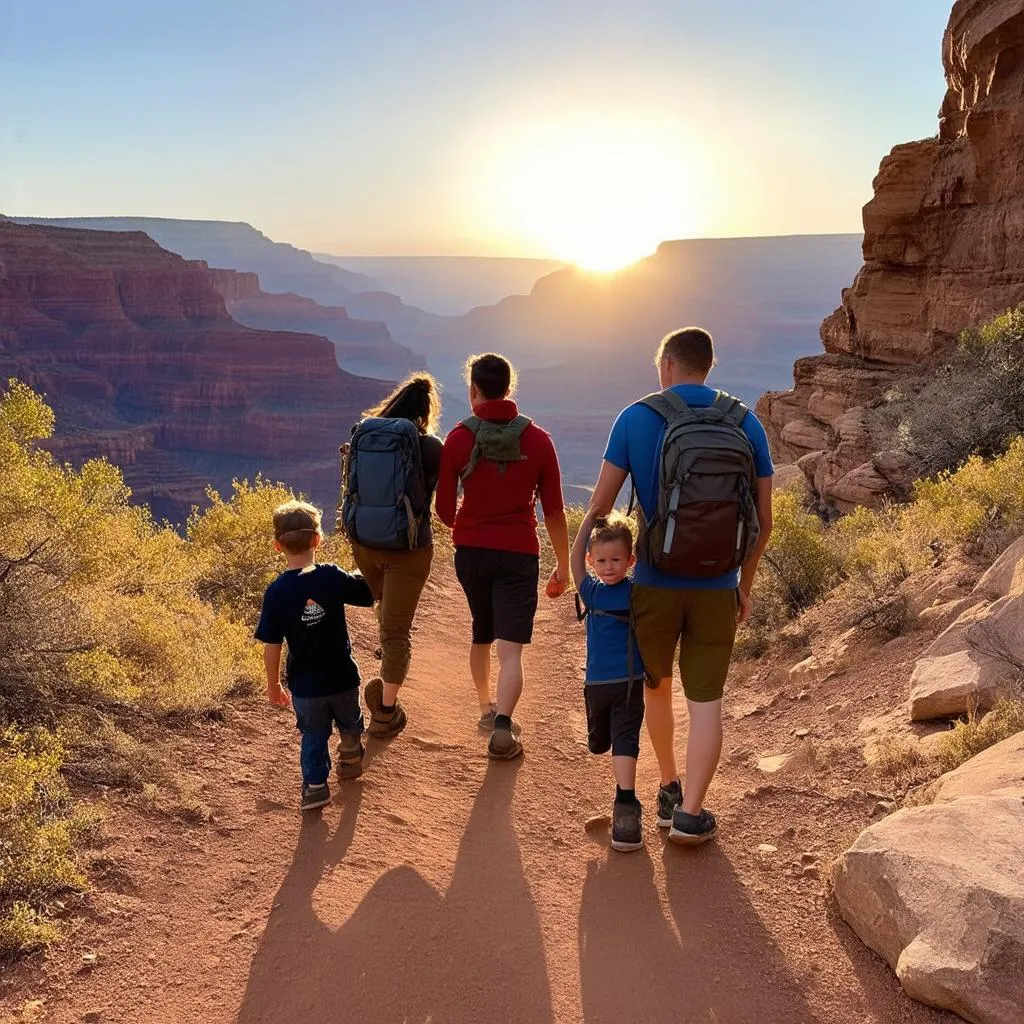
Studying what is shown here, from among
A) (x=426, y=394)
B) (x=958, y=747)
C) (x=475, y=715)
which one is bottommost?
(x=475, y=715)

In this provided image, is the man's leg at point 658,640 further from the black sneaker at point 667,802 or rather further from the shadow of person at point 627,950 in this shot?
the shadow of person at point 627,950

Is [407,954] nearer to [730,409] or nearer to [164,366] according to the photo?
[730,409]

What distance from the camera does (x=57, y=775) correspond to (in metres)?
3.70

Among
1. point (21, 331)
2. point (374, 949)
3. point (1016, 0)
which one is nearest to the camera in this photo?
point (374, 949)

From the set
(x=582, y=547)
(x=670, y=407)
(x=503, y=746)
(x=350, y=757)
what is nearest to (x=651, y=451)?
(x=670, y=407)

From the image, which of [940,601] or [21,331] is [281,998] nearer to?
[940,601]

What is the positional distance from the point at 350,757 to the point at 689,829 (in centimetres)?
173

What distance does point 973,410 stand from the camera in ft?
33.3

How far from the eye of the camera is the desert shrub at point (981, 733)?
130 inches

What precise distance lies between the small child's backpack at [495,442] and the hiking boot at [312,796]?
5.54ft

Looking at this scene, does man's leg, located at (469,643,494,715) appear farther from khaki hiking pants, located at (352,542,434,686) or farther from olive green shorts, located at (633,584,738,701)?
olive green shorts, located at (633,584,738,701)

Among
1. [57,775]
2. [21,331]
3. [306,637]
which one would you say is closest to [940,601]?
[306,637]

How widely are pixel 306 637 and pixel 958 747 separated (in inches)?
113

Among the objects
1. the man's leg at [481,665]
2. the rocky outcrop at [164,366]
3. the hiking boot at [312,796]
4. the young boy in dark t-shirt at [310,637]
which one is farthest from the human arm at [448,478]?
the rocky outcrop at [164,366]
